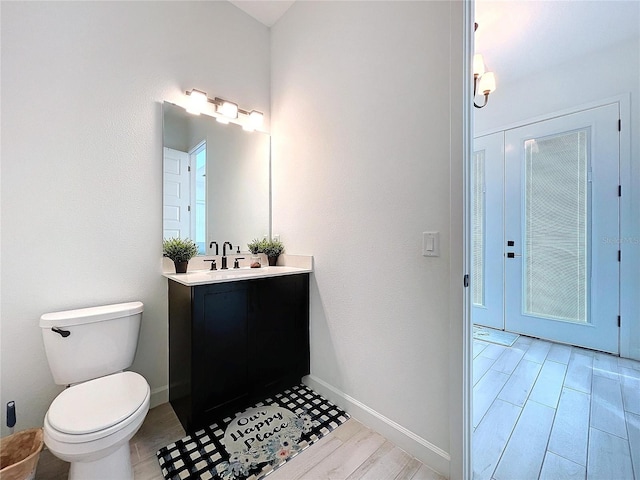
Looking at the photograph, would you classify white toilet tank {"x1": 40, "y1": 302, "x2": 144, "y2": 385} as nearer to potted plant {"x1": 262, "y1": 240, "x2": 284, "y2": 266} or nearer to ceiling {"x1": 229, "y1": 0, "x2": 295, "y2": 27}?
potted plant {"x1": 262, "y1": 240, "x2": 284, "y2": 266}

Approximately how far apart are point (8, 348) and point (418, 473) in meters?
2.12

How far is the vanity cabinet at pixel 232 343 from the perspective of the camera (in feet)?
4.97

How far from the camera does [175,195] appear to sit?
191 cm

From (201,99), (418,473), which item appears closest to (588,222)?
(418,473)

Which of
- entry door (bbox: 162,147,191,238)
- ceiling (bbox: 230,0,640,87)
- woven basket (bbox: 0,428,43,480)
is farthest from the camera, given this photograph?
ceiling (bbox: 230,0,640,87)

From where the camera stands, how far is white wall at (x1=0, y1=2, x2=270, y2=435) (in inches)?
54.6

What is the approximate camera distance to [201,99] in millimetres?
1962

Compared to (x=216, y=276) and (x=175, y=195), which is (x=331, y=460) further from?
(x=175, y=195)

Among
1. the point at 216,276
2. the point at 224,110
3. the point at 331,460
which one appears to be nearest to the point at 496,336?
the point at 331,460

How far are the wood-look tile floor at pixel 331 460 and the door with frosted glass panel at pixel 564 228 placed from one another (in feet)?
7.98

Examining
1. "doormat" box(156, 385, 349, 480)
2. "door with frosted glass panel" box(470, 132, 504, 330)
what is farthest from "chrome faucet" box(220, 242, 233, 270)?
"door with frosted glass panel" box(470, 132, 504, 330)

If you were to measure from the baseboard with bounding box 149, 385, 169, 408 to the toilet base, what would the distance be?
644 mm

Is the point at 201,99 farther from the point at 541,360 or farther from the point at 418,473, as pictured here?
the point at 541,360

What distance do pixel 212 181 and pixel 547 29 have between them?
10.0ft
